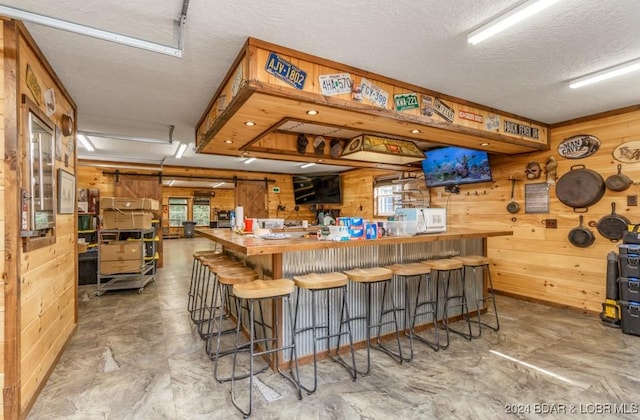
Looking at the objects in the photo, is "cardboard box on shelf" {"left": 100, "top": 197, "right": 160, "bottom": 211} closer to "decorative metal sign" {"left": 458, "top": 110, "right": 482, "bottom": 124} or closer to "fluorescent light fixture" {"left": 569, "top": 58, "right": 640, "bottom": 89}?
"decorative metal sign" {"left": 458, "top": 110, "right": 482, "bottom": 124}

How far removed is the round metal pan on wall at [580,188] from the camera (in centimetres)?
385

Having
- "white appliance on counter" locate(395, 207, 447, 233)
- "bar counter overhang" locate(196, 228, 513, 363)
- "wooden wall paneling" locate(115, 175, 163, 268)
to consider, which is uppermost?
"wooden wall paneling" locate(115, 175, 163, 268)

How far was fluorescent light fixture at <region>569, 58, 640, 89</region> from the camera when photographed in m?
2.56

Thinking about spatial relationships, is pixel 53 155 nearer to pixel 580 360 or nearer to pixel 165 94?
pixel 165 94

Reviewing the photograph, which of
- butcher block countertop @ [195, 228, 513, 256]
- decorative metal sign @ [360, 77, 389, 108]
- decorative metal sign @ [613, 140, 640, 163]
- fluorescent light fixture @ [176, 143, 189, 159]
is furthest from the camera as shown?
fluorescent light fixture @ [176, 143, 189, 159]

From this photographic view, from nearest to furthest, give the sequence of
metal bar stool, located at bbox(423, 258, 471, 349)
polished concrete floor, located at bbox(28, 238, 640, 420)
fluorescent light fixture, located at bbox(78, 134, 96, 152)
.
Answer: polished concrete floor, located at bbox(28, 238, 640, 420) → metal bar stool, located at bbox(423, 258, 471, 349) → fluorescent light fixture, located at bbox(78, 134, 96, 152)

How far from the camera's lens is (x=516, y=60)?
252cm

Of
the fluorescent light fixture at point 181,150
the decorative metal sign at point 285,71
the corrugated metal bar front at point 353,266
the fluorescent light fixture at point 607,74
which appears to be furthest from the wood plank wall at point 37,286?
the fluorescent light fixture at point 607,74

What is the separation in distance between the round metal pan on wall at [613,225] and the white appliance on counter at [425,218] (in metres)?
1.95

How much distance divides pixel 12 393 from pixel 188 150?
4829 millimetres

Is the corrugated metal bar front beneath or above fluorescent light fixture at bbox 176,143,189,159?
beneath

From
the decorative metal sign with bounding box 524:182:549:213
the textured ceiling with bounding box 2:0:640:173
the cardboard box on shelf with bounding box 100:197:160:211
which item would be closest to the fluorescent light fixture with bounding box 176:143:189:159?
the cardboard box on shelf with bounding box 100:197:160:211

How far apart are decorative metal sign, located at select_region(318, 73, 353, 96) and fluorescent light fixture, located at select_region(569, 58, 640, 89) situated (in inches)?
83.0

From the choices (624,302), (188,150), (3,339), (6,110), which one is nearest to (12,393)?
(3,339)
